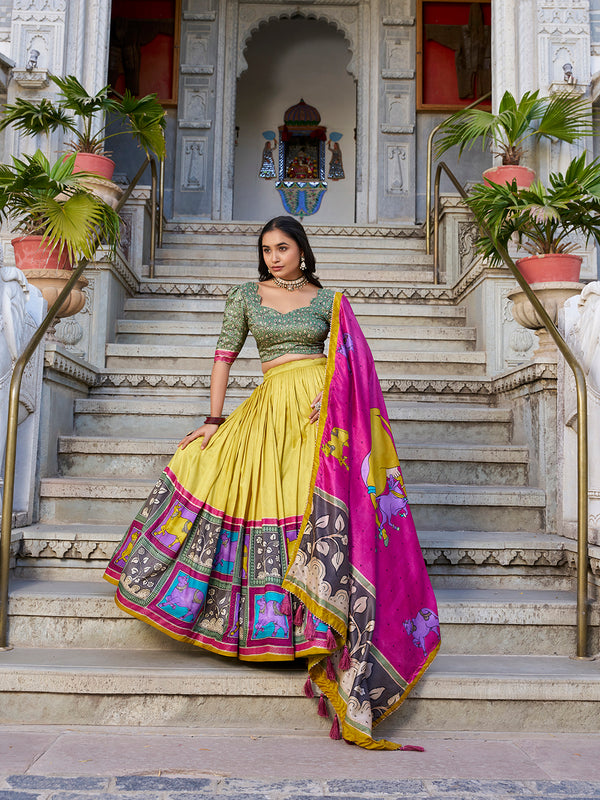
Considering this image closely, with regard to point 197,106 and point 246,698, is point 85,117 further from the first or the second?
point 246,698

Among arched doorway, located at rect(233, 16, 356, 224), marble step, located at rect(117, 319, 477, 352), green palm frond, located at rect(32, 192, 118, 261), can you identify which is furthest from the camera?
arched doorway, located at rect(233, 16, 356, 224)

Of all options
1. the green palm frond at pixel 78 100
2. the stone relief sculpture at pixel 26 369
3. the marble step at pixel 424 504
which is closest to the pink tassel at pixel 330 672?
the marble step at pixel 424 504

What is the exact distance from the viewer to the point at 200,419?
4.09m

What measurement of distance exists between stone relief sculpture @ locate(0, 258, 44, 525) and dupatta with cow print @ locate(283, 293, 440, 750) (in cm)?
133

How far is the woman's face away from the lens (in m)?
2.64

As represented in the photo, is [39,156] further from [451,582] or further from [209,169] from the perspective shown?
[209,169]

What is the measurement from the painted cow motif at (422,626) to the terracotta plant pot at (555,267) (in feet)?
7.56

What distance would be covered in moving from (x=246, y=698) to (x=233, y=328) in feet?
4.04

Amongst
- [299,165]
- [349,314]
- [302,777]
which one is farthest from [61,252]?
[299,165]

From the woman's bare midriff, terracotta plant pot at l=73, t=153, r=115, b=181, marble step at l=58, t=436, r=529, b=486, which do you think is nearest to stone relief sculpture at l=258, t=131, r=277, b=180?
terracotta plant pot at l=73, t=153, r=115, b=181

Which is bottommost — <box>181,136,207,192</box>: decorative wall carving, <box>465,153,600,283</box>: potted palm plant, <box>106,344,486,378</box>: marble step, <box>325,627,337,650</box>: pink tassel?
<box>325,627,337,650</box>: pink tassel

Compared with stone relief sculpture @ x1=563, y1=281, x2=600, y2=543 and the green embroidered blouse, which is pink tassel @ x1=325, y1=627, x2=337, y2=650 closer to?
the green embroidered blouse

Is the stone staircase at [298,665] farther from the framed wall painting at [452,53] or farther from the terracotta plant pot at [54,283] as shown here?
the framed wall painting at [452,53]

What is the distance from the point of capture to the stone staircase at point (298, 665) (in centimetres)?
233
